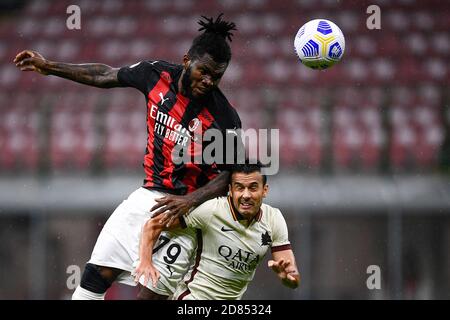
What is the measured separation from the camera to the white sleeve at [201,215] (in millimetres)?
4703

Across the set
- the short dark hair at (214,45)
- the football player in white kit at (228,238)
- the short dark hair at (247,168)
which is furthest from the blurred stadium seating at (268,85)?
the short dark hair at (214,45)

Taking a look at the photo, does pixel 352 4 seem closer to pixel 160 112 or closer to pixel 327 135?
pixel 327 135

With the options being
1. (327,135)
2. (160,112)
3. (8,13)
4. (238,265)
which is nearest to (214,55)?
(160,112)

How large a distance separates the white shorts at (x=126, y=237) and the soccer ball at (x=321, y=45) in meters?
1.36

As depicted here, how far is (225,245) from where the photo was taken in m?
4.79

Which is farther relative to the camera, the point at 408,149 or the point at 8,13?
the point at 8,13

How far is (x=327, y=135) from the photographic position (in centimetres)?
873

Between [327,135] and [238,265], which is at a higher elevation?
[327,135]

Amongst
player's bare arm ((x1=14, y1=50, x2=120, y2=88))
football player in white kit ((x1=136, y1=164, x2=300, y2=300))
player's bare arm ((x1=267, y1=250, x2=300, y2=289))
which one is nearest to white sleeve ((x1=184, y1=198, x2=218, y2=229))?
football player in white kit ((x1=136, y1=164, x2=300, y2=300))

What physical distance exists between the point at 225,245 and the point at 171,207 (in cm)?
43

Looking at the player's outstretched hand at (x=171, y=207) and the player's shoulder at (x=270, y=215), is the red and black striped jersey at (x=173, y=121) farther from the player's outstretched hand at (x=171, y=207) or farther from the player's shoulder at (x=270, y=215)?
the player's shoulder at (x=270, y=215)

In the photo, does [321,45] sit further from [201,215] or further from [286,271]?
[286,271]
